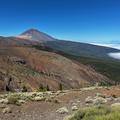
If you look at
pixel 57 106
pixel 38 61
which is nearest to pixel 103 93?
pixel 57 106

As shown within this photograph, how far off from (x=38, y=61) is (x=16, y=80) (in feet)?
196

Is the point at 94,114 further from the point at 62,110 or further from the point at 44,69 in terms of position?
the point at 44,69

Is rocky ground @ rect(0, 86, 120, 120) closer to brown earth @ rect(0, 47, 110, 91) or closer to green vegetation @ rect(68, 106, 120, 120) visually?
green vegetation @ rect(68, 106, 120, 120)

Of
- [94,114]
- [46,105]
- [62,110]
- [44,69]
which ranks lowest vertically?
[44,69]

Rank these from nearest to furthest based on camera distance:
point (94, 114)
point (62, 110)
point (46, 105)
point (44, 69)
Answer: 1. point (94, 114)
2. point (62, 110)
3. point (46, 105)
4. point (44, 69)

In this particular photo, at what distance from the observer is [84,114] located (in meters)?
14.6

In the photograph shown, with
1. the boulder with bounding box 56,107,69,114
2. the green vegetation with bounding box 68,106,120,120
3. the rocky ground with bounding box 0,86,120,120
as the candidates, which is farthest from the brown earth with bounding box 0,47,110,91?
the green vegetation with bounding box 68,106,120,120

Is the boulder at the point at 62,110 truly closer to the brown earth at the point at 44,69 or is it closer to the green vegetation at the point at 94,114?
the green vegetation at the point at 94,114

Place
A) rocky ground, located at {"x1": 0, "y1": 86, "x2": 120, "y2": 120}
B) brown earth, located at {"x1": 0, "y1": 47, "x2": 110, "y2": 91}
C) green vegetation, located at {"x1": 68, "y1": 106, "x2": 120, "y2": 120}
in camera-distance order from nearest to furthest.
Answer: green vegetation, located at {"x1": 68, "y1": 106, "x2": 120, "y2": 120}
rocky ground, located at {"x1": 0, "y1": 86, "x2": 120, "y2": 120}
brown earth, located at {"x1": 0, "y1": 47, "x2": 110, "y2": 91}

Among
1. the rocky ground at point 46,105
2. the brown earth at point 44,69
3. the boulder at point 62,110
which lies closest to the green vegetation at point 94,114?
the rocky ground at point 46,105

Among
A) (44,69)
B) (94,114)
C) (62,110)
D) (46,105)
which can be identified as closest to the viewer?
(94,114)

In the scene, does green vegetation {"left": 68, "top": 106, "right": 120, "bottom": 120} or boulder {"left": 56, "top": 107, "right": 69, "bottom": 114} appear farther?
boulder {"left": 56, "top": 107, "right": 69, "bottom": 114}

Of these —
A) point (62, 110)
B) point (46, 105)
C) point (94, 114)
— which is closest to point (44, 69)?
point (46, 105)

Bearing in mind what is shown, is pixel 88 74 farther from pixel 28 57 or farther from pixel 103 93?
pixel 103 93
